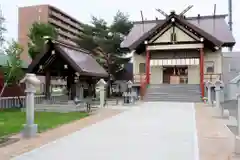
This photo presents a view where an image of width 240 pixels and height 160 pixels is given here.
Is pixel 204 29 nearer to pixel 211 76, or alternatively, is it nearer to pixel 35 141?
pixel 211 76

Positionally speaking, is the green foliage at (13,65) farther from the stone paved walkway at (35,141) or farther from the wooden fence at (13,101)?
the stone paved walkway at (35,141)

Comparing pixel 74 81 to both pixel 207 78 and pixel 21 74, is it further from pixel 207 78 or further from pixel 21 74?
pixel 207 78

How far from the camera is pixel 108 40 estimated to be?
26.9 m

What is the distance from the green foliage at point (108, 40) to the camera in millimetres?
27281

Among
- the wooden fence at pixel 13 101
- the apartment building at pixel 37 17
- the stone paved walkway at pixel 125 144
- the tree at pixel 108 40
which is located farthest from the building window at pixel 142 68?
the apartment building at pixel 37 17

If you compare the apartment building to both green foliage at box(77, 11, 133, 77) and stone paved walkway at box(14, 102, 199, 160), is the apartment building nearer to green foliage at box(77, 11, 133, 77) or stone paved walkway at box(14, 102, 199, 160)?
green foliage at box(77, 11, 133, 77)

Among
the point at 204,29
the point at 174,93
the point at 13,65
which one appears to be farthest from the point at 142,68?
the point at 13,65

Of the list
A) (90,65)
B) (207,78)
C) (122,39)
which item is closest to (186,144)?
(90,65)

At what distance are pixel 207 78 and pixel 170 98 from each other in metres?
5.10

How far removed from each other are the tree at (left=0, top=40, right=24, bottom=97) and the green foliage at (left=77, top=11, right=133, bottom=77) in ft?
42.0

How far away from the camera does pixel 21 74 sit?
15.3 m

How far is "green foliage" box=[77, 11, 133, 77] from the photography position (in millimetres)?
27281

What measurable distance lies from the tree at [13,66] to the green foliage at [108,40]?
12791mm

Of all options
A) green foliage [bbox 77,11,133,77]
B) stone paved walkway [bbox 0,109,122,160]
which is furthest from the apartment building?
stone paved walkway [bbox 0,109,122,160]
